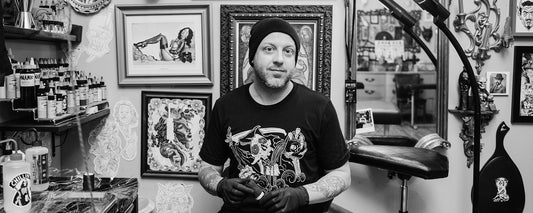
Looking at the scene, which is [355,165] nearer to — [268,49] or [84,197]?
[268,49]

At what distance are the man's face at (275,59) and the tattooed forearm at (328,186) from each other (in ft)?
1.37

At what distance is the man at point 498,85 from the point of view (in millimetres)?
2492

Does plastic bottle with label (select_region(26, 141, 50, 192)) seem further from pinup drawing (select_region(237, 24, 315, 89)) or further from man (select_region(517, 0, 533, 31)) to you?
man (select_region(517, 0, 533, 31))

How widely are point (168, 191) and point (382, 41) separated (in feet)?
4.72

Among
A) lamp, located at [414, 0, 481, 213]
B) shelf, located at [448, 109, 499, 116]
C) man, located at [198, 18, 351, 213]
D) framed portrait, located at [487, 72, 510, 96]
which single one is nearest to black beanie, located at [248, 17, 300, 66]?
man, located at [198, 18, 351, 213]

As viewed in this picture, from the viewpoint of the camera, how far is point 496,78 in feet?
8.18

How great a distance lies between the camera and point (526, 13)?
2.46m

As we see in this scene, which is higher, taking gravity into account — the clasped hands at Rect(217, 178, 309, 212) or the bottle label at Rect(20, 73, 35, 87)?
the bottle label at Rect(20, 73, 35, 87)

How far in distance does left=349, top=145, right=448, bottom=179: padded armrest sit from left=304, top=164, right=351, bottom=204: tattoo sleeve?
1.05 ft

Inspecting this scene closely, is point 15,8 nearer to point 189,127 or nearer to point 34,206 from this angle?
point 34,206

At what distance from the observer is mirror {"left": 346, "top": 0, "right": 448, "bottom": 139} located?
2.49 meters

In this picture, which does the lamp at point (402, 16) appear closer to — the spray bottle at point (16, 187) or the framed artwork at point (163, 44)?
the framed artwork at point (163, 44)

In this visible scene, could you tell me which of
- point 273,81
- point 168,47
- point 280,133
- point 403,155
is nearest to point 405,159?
point 403,155

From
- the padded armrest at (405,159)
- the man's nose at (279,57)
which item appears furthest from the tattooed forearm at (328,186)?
the man's nose at (279,57)
